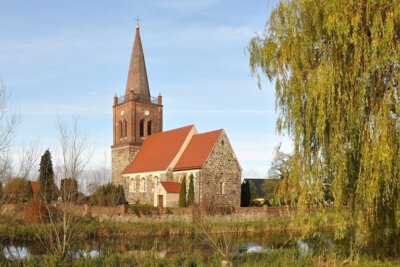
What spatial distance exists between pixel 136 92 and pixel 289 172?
32.9 meters

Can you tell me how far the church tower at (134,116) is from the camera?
41.8 meters

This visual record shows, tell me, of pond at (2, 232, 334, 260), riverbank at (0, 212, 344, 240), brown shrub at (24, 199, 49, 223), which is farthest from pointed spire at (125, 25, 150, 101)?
pond at (2, 232, 334, 260)

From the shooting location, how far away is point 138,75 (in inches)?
1681

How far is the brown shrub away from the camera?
20672 mm

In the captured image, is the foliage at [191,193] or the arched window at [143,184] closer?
the foliage at [191,193]

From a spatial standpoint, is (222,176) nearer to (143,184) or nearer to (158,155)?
(158,155)

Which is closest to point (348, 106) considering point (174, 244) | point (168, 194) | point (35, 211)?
point (174, 244)

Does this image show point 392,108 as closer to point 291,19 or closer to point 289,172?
point 289,172

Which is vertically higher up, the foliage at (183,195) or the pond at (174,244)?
the foliage at (183,195)

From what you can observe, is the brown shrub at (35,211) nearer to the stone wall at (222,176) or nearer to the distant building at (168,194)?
the distant building at (168,194)

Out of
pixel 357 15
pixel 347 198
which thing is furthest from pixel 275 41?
pixel 347 198

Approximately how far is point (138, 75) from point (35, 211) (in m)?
23.5

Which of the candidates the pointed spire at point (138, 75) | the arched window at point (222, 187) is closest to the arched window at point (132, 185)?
the pointed spire at point (138, 75)

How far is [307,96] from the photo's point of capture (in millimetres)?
10562
